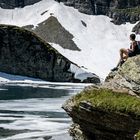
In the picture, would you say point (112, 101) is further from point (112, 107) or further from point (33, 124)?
point (33, 124)

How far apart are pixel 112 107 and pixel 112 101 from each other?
1.66ft

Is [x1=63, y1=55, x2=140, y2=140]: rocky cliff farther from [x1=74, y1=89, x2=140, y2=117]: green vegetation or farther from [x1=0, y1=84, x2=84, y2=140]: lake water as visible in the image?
[x1=0, y1=84, x2=84, y2=140]: lake water

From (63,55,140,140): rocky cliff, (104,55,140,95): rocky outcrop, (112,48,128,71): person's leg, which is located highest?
(112,48,128,71): person's leg

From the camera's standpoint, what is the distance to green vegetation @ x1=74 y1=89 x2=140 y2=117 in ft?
96.6

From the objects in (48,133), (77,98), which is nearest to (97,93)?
(77,98)

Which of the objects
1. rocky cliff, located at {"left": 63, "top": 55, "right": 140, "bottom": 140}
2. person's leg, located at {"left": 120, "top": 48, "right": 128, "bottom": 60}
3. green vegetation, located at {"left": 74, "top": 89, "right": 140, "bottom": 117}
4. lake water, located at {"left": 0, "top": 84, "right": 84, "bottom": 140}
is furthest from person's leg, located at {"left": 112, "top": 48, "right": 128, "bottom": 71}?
lake water, located at {"left": 0, "top": 84, "right": 84, "bottom": 140}

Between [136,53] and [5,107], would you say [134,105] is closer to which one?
[136,53]

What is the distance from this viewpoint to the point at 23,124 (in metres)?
60.8

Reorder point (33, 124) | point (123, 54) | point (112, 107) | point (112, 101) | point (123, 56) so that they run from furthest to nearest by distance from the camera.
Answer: point (33, 124), point (123, 54), point (123, 56), point (112, 101), point (112, 107)

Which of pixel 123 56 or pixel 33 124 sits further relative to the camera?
pixel 33 124

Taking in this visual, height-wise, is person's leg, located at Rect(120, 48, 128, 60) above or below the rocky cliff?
above

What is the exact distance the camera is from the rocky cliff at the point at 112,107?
29.8 m

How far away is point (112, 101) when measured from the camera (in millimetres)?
30688

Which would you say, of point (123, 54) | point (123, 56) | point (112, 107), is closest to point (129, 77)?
point (112, 107)
